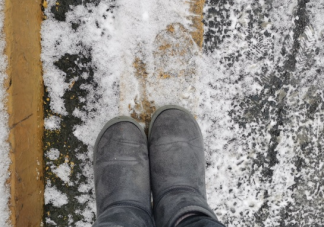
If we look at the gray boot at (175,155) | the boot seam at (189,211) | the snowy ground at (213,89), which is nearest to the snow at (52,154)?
the snowy ground at (213,89)

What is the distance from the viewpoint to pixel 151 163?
3.65 feet

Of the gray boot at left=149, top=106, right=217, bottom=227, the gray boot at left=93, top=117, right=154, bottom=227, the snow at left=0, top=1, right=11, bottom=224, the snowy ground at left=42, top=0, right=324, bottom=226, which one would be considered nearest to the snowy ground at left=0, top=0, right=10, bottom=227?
the snow at left=0, top=1, right=11, bottom=224

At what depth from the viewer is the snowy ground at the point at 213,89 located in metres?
1.06

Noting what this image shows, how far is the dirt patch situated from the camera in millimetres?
895

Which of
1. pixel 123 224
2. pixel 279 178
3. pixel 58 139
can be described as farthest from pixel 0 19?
pixel 279 178

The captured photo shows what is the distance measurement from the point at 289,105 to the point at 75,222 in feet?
3.29

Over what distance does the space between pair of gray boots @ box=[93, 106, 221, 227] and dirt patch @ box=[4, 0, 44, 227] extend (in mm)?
230

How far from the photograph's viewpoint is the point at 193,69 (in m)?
1.11

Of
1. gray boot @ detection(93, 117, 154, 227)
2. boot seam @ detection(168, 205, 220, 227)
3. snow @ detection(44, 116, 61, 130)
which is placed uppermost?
snow @ detection(44, 116, 61, 130)

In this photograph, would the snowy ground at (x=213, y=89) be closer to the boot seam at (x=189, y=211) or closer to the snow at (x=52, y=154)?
the snow at (x=52, y=154)

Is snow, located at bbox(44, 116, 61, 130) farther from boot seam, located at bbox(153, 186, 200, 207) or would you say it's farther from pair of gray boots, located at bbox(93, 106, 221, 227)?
boot seam, located at bbox(153, 186, 200, 207)

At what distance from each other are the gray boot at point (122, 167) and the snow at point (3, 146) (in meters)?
0.30

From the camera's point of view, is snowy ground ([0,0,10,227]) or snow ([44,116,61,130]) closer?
snowy ground ([0,0,10,227])

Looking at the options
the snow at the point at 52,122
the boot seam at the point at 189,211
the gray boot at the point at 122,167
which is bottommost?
the boot seam at the point at 189,211
